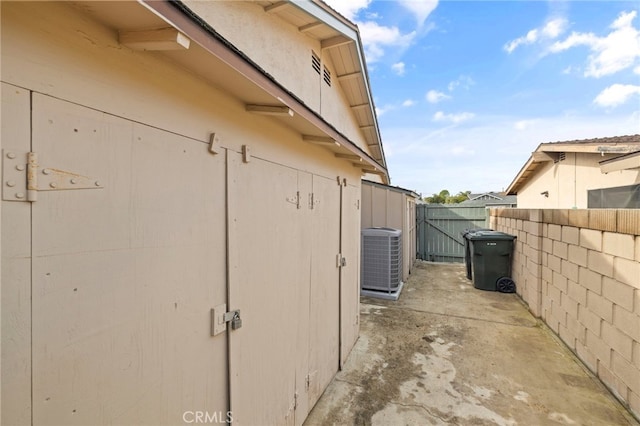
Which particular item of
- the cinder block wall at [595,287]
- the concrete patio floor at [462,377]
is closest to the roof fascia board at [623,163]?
the cinder block wall at [595,287]

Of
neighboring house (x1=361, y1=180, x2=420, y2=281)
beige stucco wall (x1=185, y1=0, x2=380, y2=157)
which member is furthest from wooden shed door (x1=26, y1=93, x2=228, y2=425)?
neighboring house (x1=361, y1=180, x2=420, y2=281)

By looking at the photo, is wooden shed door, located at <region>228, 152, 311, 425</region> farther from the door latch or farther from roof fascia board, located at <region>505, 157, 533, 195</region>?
roof fascia board, located at <region>505, 157, 533, 195</region>

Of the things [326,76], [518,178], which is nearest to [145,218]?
[326,76]

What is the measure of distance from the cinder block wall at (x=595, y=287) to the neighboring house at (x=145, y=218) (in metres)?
3.43

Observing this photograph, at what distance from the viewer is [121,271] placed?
3.54ft

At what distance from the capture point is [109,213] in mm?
1029

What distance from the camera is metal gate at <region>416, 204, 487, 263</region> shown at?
1084 cm

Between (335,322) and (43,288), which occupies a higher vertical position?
(43,288)

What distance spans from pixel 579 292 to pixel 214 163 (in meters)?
5.01

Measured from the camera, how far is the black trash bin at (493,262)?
6.92m

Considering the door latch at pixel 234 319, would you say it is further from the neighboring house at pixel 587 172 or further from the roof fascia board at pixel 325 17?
the neighboring house at pixel 587 172

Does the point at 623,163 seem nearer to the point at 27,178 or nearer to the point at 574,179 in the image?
the point at 574,179

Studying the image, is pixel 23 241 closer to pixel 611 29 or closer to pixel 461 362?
pixel 461 362

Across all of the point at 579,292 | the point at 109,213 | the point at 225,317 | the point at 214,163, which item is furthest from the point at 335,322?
the point at 579,292
